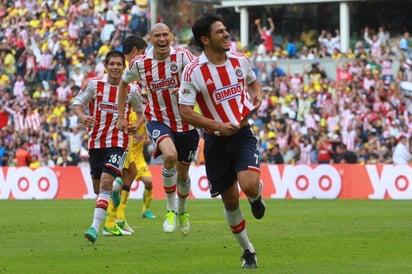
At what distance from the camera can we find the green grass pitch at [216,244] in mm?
12258

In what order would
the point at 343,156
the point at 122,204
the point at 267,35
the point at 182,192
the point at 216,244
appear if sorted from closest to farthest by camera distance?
1. the point at 216,244
2. the point at 182,192
3. the point at 122,204
4. the point at 343,156
5. the point at 267,35

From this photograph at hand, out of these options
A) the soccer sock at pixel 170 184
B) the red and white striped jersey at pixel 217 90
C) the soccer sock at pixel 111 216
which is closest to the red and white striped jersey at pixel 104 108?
the soccer sock at pixel 170 184

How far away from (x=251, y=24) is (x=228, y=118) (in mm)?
31721

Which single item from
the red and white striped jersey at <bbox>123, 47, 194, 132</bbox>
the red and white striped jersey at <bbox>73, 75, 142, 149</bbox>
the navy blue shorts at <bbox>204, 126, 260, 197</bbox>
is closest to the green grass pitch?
the navy blue shorts at <bbox>204, 126, 260, 197</bbox>

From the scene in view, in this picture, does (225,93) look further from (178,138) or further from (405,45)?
(405,45)

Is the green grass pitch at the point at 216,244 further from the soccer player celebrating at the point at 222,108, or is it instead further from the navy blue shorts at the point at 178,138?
the navy blue shorts at the point at 178,138

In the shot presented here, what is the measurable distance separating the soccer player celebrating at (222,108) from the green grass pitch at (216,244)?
0.69m

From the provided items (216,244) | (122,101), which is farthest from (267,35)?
(216,244)

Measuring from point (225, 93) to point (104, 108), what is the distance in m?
4.74

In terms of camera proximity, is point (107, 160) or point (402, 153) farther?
point (402, 153)

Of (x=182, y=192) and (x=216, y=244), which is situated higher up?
(x=182, y=192)

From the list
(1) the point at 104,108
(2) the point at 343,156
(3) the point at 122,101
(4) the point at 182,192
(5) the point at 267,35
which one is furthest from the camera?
(5) the point at 267,35

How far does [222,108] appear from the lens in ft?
39.9

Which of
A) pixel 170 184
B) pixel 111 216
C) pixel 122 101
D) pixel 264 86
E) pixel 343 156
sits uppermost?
pixel 122 101
